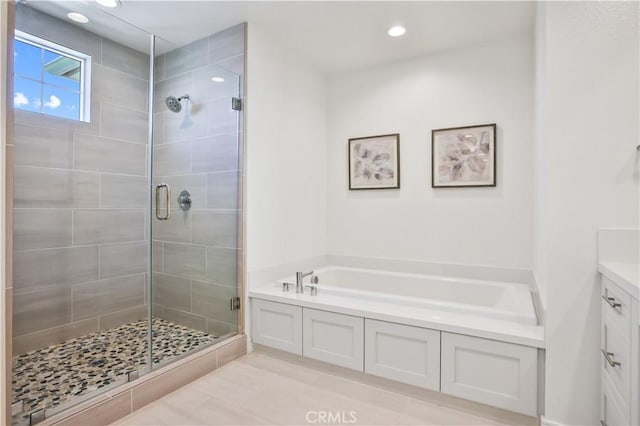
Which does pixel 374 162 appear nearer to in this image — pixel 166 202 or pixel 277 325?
pixel 277 325

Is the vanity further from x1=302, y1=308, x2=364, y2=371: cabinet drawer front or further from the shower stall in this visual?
the shower stall

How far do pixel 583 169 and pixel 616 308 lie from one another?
66 centimetres

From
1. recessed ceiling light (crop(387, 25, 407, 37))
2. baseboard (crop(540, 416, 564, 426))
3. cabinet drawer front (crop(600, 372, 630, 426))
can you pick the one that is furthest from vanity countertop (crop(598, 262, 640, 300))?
recessed ceiling light (crop(387, 25, 407, 37))

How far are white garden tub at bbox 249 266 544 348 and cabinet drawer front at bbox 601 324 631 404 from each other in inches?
10.3

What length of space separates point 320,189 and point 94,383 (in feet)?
8.05

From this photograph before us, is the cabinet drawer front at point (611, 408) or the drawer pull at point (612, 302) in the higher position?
the drawer pull at point (612, 302)

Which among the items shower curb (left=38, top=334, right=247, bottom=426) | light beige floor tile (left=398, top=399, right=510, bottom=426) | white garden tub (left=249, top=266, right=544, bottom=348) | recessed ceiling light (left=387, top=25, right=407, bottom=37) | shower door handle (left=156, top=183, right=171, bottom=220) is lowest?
light beige floor tile (left=398, top=399, right=510, bottom=426)

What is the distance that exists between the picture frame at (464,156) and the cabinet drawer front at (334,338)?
1566 millimetres

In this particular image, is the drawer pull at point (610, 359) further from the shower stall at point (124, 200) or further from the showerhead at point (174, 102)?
the showerhead at point (174, 102)

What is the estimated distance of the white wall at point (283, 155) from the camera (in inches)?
108

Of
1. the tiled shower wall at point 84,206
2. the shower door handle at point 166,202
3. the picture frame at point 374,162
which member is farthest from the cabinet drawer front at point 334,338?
the tiled shower wall at point 84,206

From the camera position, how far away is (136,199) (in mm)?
3143

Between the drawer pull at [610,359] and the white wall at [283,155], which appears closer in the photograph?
the drawer pull at [610,359]

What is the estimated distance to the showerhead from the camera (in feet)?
9.07
